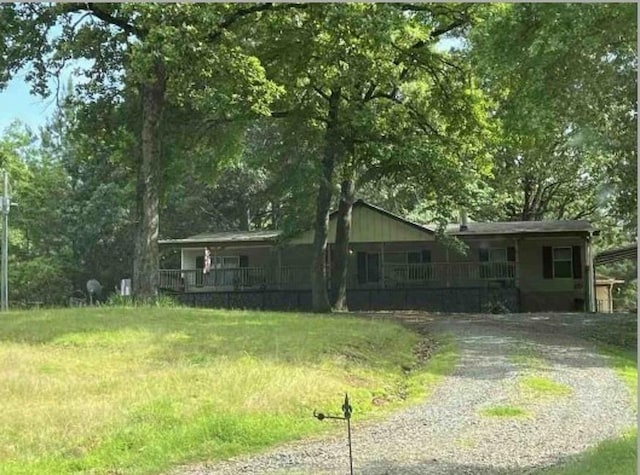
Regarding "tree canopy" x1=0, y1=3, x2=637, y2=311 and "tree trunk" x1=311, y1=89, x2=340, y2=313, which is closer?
"tree canopy" x1=0, y1=3, x2=637, y2=311

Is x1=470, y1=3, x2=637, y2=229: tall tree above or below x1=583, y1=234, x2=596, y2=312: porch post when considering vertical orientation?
above

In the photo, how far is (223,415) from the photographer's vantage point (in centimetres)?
595

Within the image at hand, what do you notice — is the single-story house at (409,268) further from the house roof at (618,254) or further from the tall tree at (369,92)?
the tall tree at (369,92)

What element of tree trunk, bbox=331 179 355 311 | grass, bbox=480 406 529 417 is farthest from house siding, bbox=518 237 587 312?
grass, bbox=480 406 529 417

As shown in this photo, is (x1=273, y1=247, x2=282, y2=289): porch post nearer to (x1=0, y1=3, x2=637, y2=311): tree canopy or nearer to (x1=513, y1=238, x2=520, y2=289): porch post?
(x1=0, y1=3, x2=637, y2=311): tree canopy

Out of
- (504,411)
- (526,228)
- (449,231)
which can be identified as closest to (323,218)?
(449,231)

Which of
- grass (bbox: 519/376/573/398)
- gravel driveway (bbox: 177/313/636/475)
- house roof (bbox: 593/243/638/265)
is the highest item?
house roof (bbox: 593/243/638/265)

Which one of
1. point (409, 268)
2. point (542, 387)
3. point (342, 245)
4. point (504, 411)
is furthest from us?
point (409, 268)

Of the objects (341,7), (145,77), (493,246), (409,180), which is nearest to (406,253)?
(493,246)

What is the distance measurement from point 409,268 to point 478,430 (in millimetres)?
12737

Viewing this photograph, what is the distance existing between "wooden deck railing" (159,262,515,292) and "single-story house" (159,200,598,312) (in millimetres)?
24

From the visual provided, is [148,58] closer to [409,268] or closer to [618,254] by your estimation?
[409,268]

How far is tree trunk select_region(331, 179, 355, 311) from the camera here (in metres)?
17.1

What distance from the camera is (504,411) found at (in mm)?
6465
